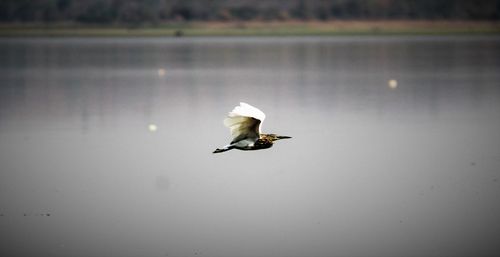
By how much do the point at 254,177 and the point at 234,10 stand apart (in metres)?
115

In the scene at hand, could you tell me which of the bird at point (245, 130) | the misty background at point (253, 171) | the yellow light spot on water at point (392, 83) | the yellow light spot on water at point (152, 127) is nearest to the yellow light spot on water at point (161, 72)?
the misty background at point (253, 171)

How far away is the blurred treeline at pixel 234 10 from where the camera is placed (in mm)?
127625

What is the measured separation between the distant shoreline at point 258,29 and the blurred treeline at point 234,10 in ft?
2.79

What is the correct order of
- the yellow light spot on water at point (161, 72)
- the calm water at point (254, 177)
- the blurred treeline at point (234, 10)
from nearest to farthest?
the calm water at point (254, 177) < the yellow light spot on water at point (161, 72) < the blurred treeline at point (234, 10)

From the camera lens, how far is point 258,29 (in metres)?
132

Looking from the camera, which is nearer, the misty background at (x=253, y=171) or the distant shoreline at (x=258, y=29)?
the misty background at (x=253, y=171)

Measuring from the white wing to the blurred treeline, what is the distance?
11456 cm

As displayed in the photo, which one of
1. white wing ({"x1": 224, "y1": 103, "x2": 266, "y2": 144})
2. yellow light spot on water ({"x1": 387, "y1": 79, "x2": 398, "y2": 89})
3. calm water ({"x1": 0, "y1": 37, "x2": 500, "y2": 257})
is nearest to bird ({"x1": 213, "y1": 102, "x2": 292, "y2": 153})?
white wing ({"x1": 224, "y1": 103, "x2": 266, "y2": 144})

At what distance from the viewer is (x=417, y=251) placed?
12211mm

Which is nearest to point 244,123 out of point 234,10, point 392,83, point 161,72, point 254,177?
point 254,177

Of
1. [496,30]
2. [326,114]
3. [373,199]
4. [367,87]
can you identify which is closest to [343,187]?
[373,199]

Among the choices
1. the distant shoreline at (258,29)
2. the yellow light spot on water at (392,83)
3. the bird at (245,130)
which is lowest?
the bird at (245,130)

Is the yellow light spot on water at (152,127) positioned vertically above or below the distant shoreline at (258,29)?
below

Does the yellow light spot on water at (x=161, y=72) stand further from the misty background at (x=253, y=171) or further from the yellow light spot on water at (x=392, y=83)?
the yellow light spot on water at (x=392, y=83)
